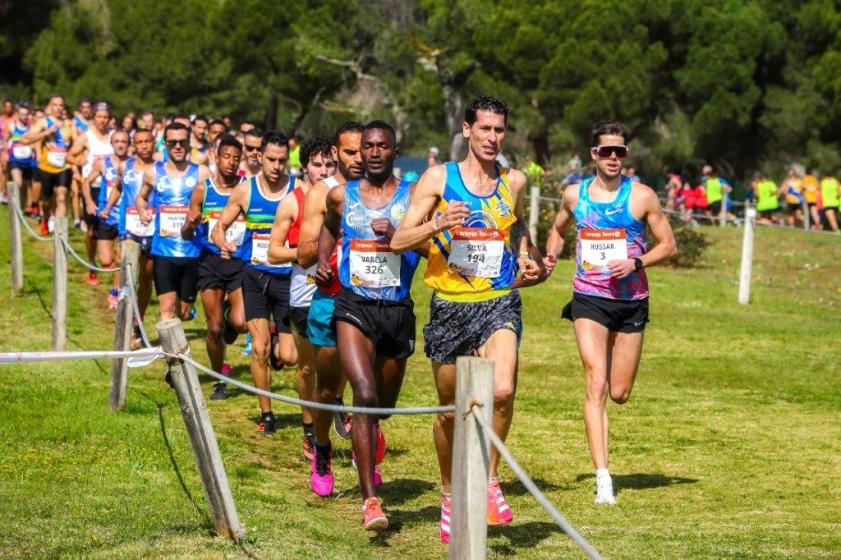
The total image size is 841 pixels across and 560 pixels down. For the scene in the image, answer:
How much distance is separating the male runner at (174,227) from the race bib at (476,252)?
587 cm

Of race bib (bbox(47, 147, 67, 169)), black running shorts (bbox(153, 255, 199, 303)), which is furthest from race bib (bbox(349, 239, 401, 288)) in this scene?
race bib (bbox(47, 147, 67, 169))

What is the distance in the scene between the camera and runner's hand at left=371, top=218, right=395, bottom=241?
8.55m

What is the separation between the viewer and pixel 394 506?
9328mm

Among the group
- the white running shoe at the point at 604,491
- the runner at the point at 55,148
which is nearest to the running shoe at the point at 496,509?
the white running shoe at the point at 604,491

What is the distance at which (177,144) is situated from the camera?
47.8 feet

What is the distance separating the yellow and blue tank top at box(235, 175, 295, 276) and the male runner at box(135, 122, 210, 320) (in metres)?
1.38

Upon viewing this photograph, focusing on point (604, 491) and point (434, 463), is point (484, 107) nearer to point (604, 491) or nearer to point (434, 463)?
point (604, 491)

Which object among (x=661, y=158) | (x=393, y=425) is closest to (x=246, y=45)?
(x=661, y=158)

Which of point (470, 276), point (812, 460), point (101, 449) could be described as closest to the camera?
point (470, 276)

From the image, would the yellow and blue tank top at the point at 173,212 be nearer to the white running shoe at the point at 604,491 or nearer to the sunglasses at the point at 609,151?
the sunglasses at the point at 609,151

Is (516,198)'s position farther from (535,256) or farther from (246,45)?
(246,45)

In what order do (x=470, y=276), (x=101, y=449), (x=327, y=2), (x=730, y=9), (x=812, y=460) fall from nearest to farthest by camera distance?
(x=470, y=276) < (x=101, y=449) < (x=812, y=460) < (x=730, y=9) < (x=327, y=2)

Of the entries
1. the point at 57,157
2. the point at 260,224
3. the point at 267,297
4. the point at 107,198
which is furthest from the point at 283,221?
the point at 57,157

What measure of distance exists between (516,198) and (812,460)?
4200mm
